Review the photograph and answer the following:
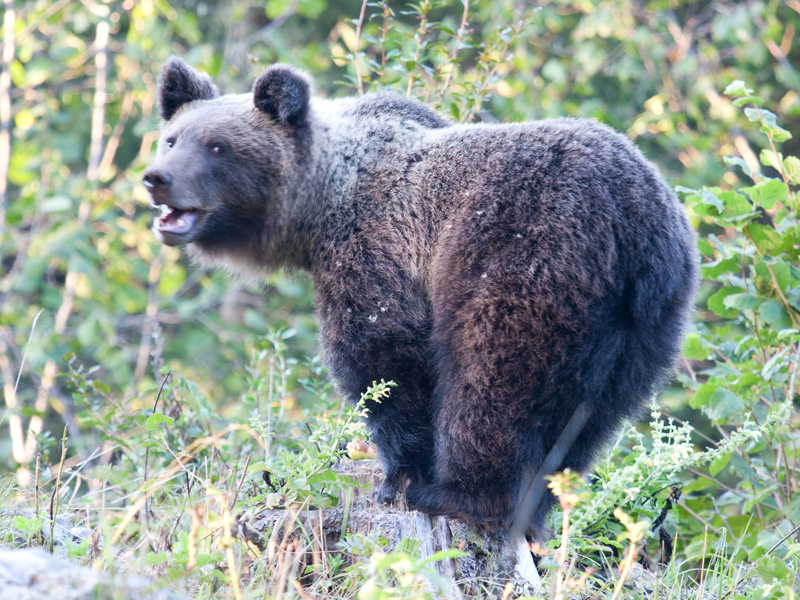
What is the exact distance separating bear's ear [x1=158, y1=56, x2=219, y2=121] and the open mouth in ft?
2.55

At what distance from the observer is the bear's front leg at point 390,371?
3766 millimetres

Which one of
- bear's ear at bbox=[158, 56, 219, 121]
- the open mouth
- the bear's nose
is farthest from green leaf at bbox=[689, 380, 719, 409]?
bear's ear at bbox=[158, 56, 219, 121]

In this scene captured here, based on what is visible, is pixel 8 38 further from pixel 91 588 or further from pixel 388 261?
A: pixel 91 588

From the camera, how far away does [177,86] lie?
4582 mm

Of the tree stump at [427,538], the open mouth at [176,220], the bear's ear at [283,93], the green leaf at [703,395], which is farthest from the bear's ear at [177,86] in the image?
the green leaf at [703,395]

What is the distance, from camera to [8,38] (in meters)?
8.35

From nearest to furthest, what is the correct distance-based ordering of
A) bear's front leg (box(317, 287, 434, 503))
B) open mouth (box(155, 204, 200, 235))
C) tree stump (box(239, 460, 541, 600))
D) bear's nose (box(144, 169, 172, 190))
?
tree stump (box(239, 460, 541, 600)) < bear's front leg (box(317, 287, 434, 503)) < bear's nose (box(144, 169, 172, 190)) < open mouth (box(155, 204, 200, 235))

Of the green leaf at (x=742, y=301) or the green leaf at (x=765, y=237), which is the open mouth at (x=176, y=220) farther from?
the green leaf at (x=765, y=237)

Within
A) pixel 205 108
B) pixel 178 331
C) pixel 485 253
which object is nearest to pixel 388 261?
pixel 485 253

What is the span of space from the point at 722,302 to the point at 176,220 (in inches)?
120

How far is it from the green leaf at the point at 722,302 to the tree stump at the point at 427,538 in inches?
72.7

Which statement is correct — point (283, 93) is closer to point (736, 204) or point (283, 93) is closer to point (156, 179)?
point (156, 179)

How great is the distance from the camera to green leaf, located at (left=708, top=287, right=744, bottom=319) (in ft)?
14.8

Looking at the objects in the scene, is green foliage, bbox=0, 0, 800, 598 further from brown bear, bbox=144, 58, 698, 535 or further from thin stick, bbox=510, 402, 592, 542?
brown bear, bbox=144, 58, 698, 535
